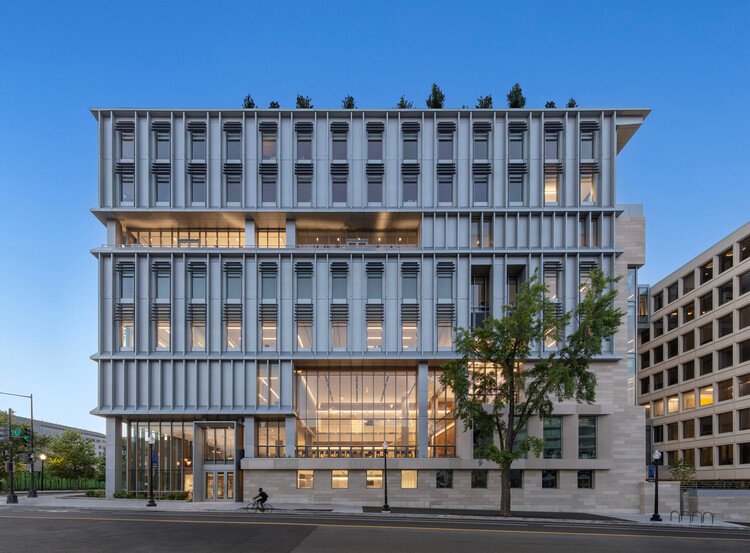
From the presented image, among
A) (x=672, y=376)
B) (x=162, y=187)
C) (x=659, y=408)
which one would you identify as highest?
(x=162, y=187)

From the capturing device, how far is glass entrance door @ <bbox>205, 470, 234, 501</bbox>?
43.2 m

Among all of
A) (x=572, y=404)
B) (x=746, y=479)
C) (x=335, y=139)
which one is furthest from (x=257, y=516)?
(x=746, y=479)

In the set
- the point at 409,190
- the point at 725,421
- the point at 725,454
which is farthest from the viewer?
the point at 725,421

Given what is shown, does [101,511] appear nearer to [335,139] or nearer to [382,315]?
[382,315]

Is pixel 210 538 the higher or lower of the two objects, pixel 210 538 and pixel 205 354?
the lower

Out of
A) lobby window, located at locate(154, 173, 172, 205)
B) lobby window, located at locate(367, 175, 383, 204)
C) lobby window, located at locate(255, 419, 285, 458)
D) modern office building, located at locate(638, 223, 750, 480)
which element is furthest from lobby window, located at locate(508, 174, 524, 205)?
lobby window, located at locate(154, 173, 172, 205)

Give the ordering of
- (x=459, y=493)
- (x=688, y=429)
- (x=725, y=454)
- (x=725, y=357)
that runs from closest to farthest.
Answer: (x=459, y=493) → (x=725, y=454) → (x=725, y=357) → (x=688, y=429)

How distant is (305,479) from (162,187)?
80.1 feet

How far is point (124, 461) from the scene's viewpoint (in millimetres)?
45969

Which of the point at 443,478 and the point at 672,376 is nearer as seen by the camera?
the point at 443,478

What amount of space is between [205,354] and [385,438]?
48.5 ft

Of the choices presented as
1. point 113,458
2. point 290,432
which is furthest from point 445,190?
point 113,458

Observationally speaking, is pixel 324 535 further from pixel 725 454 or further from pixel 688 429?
pixel 688 429

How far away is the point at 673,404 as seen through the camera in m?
71.0
